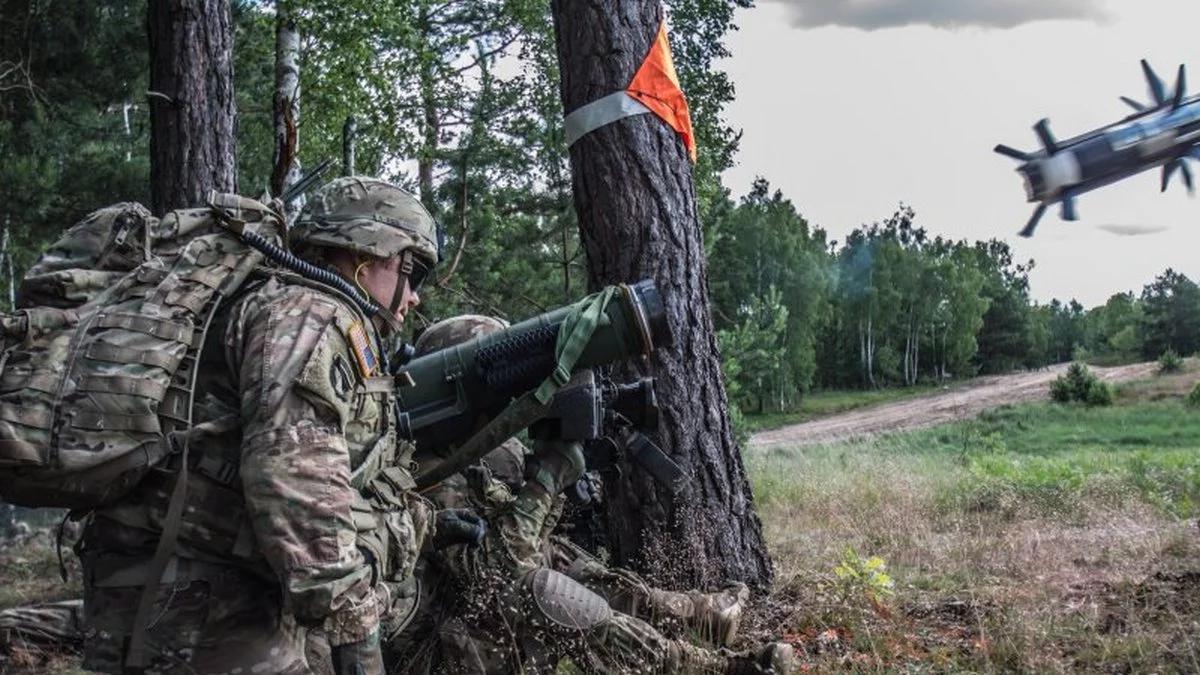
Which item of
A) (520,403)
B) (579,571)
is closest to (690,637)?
(579,571)

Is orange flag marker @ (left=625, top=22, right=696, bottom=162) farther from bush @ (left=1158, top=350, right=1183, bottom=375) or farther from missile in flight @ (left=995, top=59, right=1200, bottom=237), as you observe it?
bush @ (left=1158, top=350, right=1183, bottom=375)

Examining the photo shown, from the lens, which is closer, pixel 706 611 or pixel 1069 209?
pixel 1069 209

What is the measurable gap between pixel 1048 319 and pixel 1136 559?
455cm

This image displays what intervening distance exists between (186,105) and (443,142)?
865 cm

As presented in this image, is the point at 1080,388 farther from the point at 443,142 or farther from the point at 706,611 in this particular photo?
the point at 706,611

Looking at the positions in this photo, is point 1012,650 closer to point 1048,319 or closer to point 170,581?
point 170,581

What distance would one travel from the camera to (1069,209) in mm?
2742

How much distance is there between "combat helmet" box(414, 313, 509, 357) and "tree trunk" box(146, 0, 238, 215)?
6.78ft

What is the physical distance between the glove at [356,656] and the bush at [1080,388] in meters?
18.4

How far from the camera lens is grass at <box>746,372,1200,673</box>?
3404 mm

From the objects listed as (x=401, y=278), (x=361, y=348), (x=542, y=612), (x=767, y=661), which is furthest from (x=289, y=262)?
(x=767, y=661)

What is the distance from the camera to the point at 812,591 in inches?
160

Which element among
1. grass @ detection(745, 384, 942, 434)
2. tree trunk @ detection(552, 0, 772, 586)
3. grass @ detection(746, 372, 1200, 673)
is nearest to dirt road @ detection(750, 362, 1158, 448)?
grass @ detection(745, 384, 942, 434)

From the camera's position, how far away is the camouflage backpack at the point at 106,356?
2.28 metres
